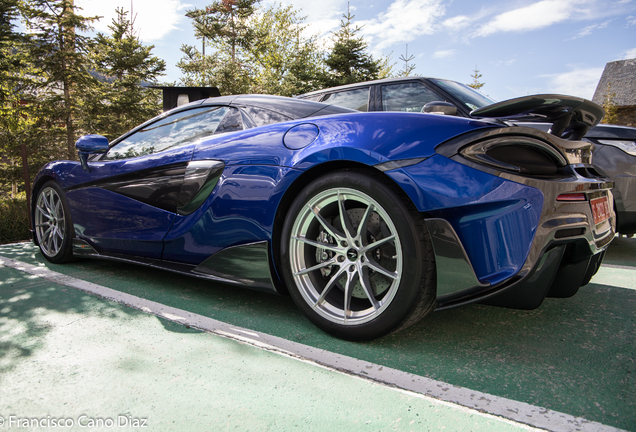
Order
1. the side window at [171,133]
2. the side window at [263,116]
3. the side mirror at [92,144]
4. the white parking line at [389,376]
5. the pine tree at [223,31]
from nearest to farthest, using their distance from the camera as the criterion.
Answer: the white parking line at [389,376] < the side window at [263,116] < the side window at [171,133] < the side mirror at [92,144] < the pine tree at [223,31]

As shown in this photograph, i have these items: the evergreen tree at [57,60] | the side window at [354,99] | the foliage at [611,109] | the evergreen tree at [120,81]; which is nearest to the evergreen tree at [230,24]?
the evergreen tree at [120,81]

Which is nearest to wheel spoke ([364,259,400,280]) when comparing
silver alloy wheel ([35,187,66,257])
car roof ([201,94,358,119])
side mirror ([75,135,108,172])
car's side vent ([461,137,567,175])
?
car's side vent ([461,137,567,175])

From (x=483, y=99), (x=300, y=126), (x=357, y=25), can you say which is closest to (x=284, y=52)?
(x=357, y=25)

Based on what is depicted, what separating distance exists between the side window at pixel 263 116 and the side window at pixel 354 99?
2.60m

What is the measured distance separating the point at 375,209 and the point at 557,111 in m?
0.91

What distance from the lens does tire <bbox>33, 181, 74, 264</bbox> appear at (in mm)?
3498

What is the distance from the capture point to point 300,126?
2123mm

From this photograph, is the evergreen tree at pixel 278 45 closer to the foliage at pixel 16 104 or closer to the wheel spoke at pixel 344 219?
the foliage at pixel 16 104

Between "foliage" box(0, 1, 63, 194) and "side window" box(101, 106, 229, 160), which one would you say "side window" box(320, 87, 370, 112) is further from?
"foliage" box(0, 1, 63, 194)

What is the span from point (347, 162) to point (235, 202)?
68 centimetres

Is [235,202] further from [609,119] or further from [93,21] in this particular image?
[609,119]

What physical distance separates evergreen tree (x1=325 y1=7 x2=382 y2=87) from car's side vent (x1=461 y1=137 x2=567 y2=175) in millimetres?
18153

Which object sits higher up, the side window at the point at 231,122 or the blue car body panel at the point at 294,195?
the side window at the point at 231,122

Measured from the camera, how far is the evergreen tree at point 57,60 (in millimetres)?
17922
